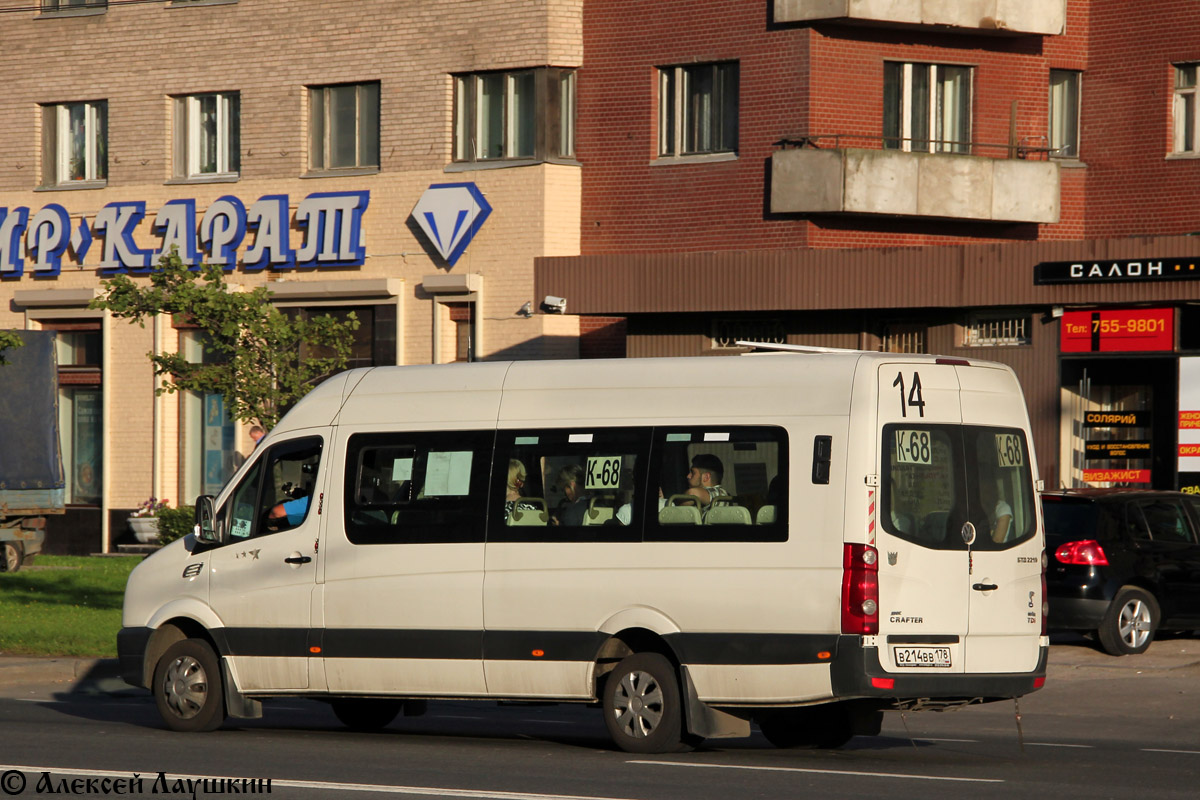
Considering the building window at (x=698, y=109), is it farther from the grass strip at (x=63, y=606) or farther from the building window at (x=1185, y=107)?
the grass strip at (x=63, y=606)

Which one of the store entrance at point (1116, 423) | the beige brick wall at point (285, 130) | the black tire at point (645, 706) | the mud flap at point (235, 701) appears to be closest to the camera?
the black tire at point (645, 706)

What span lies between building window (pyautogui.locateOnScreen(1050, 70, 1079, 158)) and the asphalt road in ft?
44.9

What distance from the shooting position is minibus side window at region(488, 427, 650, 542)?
1117cm

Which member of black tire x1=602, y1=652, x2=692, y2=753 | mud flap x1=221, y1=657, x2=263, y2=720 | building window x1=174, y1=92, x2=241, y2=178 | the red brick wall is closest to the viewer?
black tire x1=602, y1=652, x2=692, y2=753

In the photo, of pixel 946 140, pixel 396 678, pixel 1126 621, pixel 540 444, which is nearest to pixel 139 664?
pixel 396 678

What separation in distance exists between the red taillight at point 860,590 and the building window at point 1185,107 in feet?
59.5

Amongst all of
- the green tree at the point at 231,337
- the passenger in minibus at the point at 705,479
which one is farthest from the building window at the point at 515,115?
the passenger in minibus at the point at 705,479

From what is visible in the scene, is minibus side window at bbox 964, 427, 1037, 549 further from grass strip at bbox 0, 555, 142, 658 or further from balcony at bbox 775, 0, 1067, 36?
balcony at bbox 775, 0, 1067, 36

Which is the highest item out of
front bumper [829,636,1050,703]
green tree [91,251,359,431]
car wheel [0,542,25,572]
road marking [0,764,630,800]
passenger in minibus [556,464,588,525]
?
green tree [91,251,359,431]

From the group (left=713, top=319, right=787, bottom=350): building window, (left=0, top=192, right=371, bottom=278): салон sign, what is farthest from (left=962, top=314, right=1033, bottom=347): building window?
(left=0, top=192, right=371, bottom=278): салон sign

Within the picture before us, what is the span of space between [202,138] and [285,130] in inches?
75.5

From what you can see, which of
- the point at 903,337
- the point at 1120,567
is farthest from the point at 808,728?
the point at 903,337

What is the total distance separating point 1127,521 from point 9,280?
70.7 feet

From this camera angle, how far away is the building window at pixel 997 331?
2423 centimetres
